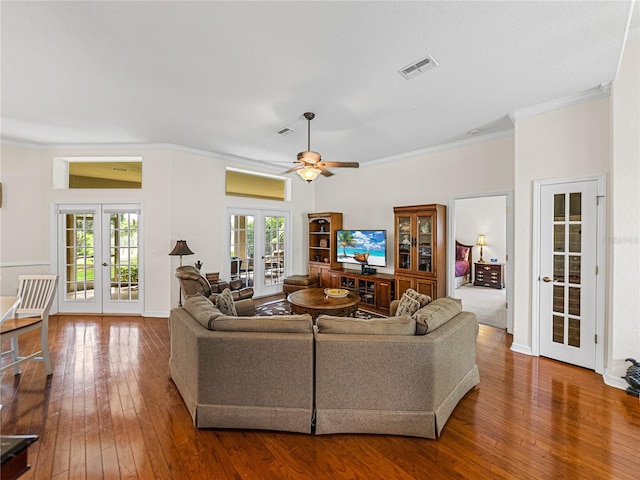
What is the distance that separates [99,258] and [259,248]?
2.86 m

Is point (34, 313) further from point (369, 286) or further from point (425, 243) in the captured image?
point (425, 243)

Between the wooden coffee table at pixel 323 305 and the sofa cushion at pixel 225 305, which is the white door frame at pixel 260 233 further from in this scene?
the sofa cushion at pixel 225 305

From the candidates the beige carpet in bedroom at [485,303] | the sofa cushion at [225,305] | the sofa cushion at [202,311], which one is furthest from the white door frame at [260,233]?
the beige carpet in bedroom at [485,303]

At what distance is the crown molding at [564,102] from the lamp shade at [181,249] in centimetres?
505

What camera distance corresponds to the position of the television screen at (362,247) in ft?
18.1

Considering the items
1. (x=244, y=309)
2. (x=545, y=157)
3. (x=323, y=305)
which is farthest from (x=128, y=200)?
(x=545, y=157)

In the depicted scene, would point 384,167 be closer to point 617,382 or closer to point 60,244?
point 617,382

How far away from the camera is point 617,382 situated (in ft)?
8.91

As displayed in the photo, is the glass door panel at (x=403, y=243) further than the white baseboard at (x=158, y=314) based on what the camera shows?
Yes

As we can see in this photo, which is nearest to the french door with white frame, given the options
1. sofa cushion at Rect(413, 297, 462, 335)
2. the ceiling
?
the ceiling

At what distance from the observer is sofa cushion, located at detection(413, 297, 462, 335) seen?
2185 mm

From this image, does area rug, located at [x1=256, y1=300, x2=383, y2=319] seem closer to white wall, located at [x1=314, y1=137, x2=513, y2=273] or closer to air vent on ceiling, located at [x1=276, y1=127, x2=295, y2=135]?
white wall, located at [x1=314, y1=137, x2=513, y2=273]

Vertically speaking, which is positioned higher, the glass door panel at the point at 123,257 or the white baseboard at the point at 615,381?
the glass door panel at the point at 123,257

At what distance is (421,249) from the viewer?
189 inches
